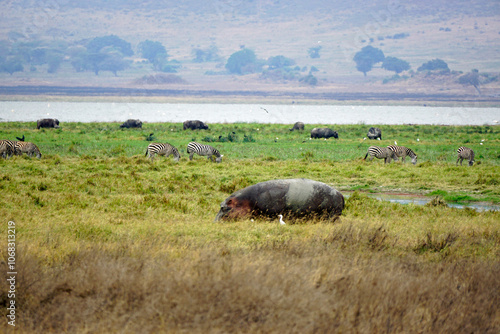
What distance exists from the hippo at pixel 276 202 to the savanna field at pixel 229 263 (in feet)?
0.98

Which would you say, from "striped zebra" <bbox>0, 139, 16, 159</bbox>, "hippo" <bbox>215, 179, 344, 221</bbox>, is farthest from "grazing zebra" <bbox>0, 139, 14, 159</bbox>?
"hippo" <bbox>215, 179, 344, 221</bbox>

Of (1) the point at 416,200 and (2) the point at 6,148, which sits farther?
(2) the point at 6,148

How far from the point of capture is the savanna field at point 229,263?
5984 mm

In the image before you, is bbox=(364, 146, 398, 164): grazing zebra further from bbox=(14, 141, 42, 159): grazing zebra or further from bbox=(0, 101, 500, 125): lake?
bbox=(0, 101, 500, 125): lake

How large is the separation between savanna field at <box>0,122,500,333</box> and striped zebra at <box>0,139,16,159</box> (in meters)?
6.89

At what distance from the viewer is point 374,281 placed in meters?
7.23

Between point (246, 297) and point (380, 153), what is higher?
point (246, 297)

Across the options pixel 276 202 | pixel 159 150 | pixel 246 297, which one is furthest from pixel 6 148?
pixel 246 297

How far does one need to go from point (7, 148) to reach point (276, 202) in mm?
17812

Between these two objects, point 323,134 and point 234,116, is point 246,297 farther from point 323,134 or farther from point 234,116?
point 234,116

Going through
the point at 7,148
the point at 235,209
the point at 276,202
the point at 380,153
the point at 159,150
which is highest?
the point at 7,148

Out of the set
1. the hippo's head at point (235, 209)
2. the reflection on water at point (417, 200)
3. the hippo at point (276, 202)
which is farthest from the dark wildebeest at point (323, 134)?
the hippo's head at point (235, 209)

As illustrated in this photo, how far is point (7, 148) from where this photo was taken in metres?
25.2

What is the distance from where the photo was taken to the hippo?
11.9 meters
